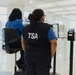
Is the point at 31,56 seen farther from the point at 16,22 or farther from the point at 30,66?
the point at 16,22

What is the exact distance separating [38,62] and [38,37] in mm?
378

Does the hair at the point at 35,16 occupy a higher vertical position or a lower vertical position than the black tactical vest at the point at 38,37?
higher

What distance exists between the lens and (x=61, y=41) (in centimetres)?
747

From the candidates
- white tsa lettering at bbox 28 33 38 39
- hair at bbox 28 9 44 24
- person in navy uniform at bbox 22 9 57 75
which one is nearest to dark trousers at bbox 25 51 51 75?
person in navy uniform at bbox 22 9 57 75

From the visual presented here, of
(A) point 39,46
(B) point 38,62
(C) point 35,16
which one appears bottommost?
(B) point 38,62

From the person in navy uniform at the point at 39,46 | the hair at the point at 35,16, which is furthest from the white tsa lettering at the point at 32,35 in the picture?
the hair at the point at 35,16

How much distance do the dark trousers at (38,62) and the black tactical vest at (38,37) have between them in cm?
8

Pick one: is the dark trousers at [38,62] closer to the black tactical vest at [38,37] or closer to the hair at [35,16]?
the black tactical vest at [38,37]

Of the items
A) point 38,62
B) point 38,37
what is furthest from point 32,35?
point 38,62

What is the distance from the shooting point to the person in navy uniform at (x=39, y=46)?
267cm

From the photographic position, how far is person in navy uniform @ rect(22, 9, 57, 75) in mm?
2670

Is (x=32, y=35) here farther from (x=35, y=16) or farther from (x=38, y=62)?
(x=38, y=62)

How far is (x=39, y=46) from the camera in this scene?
271cm

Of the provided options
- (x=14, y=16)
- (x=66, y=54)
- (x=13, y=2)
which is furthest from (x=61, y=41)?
(x=14, y=16)
